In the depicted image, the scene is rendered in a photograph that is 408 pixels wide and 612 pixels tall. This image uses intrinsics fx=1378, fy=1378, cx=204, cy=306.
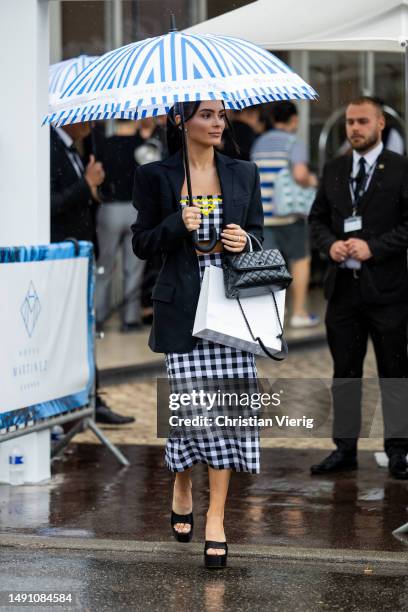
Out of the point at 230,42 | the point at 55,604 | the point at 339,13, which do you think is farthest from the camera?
the point at 339,13

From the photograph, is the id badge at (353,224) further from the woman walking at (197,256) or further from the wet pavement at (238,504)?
the woman walking at (197,256)

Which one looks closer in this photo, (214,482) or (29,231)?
(214,482)

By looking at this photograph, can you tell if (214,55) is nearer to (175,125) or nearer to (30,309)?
(175,125)

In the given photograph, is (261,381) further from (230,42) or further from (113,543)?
(230,42)

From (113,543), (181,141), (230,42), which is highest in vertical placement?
(230,42)

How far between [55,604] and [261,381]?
1479mm

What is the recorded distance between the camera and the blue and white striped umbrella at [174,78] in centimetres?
572

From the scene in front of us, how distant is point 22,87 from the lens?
7707mm

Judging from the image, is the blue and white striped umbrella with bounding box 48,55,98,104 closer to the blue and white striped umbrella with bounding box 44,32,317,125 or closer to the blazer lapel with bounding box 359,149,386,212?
the blazer lapel with bounding box 359,149,386,212

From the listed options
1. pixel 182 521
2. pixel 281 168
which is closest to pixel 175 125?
pixel 182 521

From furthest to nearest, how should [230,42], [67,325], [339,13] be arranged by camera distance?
[67,325]
[339,13]
[230,42]

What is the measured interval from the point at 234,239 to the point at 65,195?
303cm

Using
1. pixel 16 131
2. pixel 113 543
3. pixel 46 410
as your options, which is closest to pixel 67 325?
pixel 46 410

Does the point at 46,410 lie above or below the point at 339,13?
below
